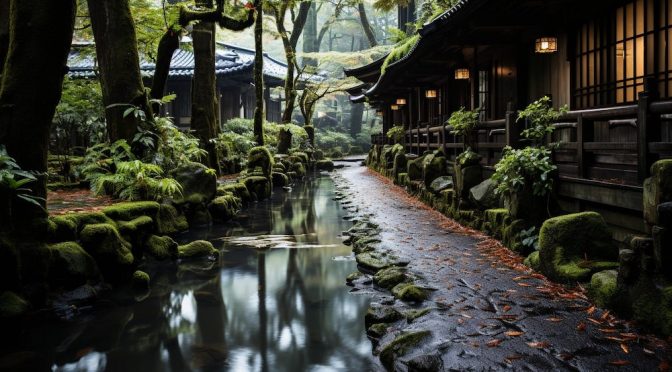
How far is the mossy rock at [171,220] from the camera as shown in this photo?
12172 mm

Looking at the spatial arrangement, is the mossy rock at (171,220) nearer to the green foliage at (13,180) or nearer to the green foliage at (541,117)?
the green foliage at (13,180)

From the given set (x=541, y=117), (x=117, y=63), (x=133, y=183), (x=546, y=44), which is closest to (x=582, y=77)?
(x=546, y=44)

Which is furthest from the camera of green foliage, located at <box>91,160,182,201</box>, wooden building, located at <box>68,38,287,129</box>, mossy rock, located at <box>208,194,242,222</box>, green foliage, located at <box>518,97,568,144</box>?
wooden building, located at <box>68,38,287,129</box>

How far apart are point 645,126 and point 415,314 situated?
3668 millimetres

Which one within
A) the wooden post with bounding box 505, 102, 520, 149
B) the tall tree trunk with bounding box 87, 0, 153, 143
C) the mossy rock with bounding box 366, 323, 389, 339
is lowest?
the mossy rock with bounding box 366, 323, 389, 339

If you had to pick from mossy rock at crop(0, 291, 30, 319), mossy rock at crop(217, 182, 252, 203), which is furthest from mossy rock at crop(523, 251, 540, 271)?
mossy rock at crop(217, 182, 252, 203)

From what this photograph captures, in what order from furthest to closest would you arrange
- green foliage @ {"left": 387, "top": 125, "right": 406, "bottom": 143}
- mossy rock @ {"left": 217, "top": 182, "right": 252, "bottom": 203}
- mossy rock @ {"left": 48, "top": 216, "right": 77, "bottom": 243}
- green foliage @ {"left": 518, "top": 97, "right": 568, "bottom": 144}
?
green foliage @ {"left": 387, "top": 125, "right": 406, "bottom": 143}
mossy rock @ {"left": 217, "top": 182, "right": 252, "bottom": 203}
green foliage @ {"left": 518, "top": 97, "right": 568, "bottom": 144}
mossy rock @ {"left": 48, "top": 216, "right": 77, "bottom": 243}

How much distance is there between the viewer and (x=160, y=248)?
1036 centimetres

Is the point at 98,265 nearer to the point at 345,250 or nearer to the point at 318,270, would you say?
the point at 318,270

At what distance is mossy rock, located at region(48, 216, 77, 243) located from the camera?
754 cm

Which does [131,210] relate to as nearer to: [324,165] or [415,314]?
[415,314]

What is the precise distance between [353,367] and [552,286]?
9.81 ft

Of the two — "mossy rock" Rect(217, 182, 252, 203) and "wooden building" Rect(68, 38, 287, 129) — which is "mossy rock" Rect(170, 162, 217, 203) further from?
"wooden building" Rect(68, 38, 287, 129)

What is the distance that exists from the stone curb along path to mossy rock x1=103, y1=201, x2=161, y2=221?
4086 mm
